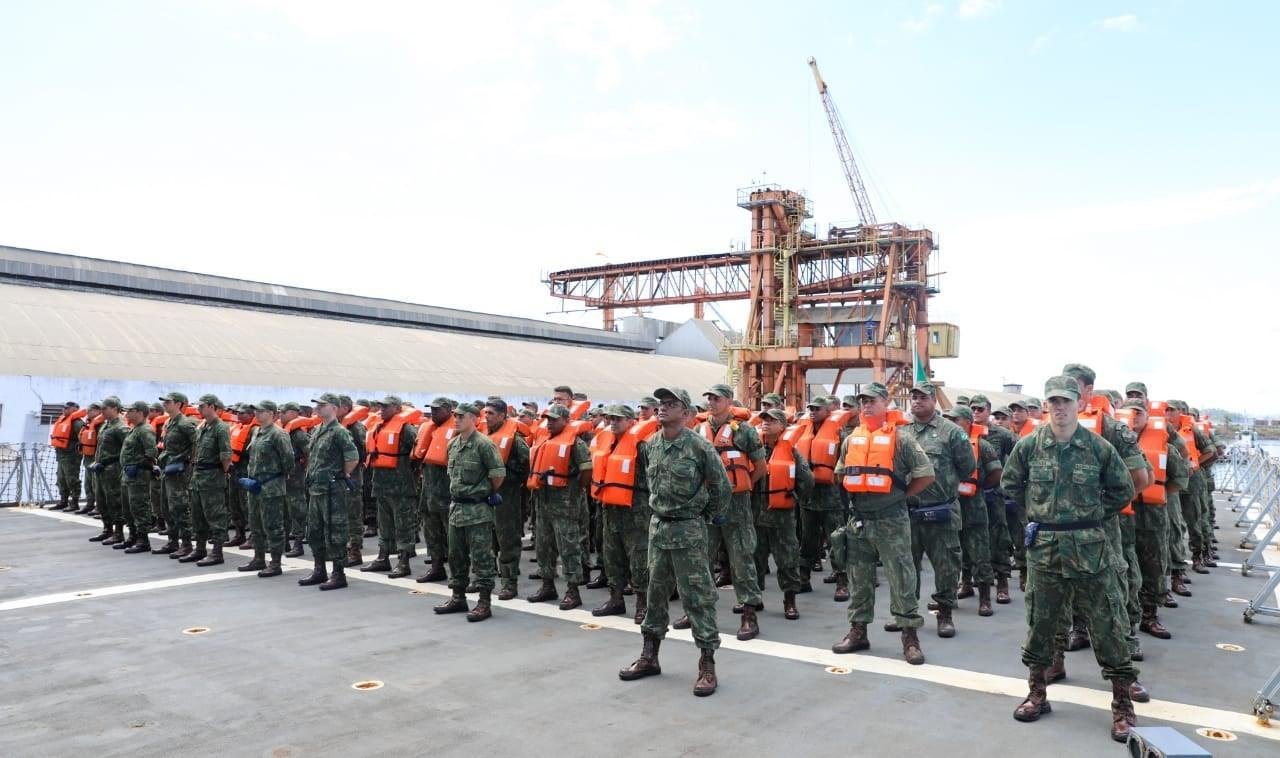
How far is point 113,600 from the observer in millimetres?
8773

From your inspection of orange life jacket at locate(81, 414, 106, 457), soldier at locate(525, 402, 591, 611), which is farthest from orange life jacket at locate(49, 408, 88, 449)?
soldier at locate(525, 402, 591, 611)

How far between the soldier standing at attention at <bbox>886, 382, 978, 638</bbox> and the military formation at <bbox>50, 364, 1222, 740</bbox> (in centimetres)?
2

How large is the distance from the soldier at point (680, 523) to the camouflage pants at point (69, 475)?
51.5 ft

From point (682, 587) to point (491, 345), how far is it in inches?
1429

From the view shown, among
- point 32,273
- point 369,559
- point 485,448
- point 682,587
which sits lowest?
point 369,559

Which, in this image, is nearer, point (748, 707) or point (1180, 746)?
point (1180, 746)

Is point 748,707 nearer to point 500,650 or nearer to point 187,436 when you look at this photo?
point 500,650

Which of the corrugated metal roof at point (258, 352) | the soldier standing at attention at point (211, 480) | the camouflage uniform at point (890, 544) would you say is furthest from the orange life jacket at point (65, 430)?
the camouflage uniform at point (890, 544)

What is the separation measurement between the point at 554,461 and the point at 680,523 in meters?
3.26

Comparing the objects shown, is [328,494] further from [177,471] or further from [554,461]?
[177,471]

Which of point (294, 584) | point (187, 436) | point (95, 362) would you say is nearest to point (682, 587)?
point (294, 584)

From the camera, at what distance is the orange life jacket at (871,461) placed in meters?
6.87

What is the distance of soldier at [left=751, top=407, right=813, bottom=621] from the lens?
28.8 ft

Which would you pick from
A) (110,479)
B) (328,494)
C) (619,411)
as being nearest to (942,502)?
(619,411)
